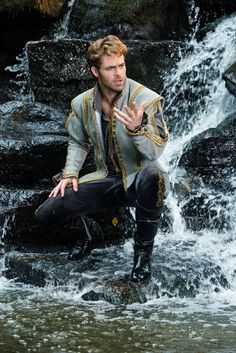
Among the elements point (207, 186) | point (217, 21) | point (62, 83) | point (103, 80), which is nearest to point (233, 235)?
point (207, 186)

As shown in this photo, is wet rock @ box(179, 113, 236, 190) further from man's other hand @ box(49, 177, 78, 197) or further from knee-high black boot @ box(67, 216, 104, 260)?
man's other hand @ box(49, 177, 78, 197)

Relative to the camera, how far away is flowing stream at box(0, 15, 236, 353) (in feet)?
14.1

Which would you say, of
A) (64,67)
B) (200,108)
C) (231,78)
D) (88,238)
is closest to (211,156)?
(231,78)

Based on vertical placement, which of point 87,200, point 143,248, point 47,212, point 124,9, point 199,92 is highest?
point 124,9

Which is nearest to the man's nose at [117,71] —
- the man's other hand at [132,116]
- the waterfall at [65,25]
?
the man's other hand at [132,116]

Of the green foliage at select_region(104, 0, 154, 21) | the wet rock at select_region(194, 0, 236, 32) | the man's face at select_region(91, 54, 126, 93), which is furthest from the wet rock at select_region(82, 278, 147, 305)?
the wet rock at select_region(194, 0, 236, 32)

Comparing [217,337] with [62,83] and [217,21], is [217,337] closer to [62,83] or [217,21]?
[62,83]

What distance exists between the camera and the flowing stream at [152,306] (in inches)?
169

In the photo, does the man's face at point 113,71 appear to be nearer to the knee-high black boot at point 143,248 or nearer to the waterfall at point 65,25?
the knee-high black boot at point 143,248

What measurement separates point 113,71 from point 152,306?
187 cm

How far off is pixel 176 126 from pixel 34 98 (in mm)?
2031

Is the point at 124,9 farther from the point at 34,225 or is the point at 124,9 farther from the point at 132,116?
the point at 132,116

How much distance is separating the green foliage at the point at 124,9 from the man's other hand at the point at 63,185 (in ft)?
18.1

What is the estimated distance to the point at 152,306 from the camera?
519cm
